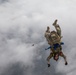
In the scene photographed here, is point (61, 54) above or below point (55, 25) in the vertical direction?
below

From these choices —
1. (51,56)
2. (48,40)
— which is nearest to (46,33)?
(48,40)

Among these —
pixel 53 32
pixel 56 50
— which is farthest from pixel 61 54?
pixel 53 32

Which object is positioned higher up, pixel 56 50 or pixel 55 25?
pixel 55 25

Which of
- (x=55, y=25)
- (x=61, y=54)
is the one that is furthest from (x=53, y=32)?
(x=61, y=54)

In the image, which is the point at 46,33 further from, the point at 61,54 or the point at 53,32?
the point at 61,54

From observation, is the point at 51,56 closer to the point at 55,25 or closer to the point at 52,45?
the point at 52,45

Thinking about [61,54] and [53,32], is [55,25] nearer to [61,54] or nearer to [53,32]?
[53,32]
